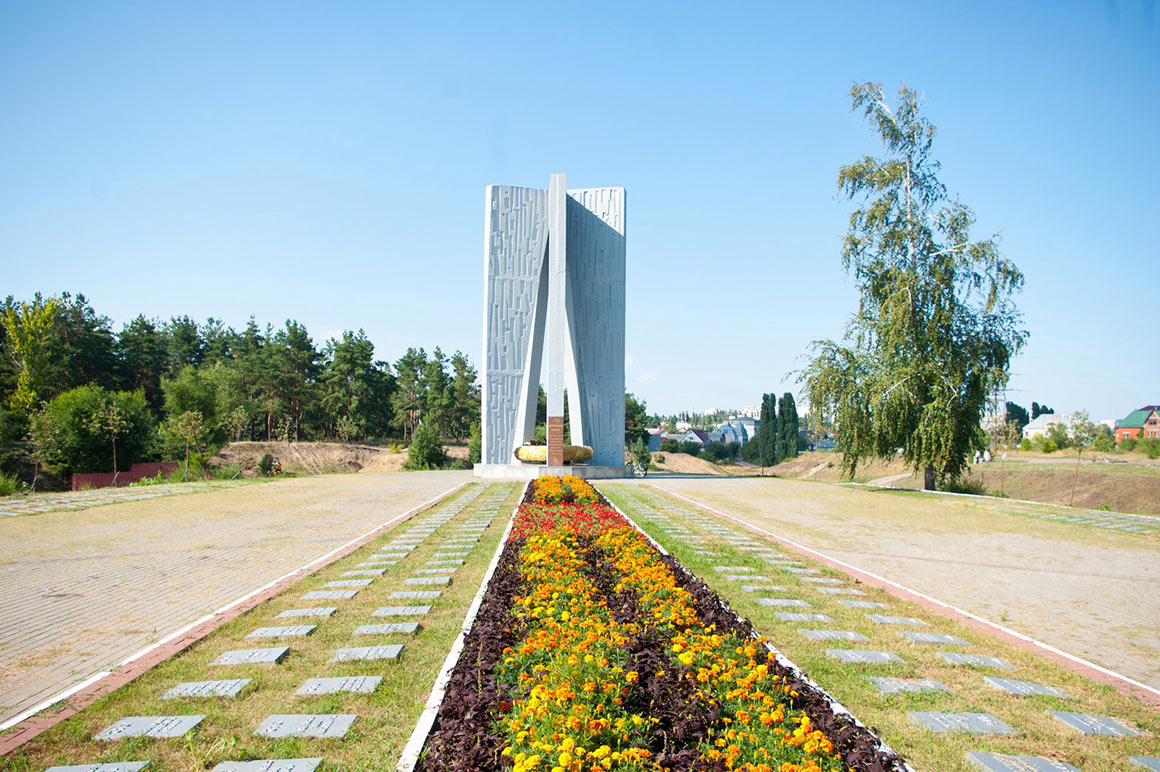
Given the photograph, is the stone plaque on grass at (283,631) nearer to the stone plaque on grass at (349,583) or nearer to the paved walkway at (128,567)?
the paved walkway at (128,567)

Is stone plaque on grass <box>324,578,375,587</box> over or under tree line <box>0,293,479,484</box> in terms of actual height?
under

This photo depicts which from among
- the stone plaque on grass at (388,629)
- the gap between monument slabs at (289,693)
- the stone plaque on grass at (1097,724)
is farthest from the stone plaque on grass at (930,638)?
the stone plaque on grass at (388,629)

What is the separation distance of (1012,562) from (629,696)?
24.1 ft

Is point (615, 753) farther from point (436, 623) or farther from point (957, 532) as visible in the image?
point (957, 532)

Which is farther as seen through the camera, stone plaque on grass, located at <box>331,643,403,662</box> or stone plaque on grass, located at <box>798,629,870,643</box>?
stone plaque on grass, located at <box>798,629,870,643</box>

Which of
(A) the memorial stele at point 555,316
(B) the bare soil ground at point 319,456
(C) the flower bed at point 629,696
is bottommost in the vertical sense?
(B) the bare soil ground at point 319,456

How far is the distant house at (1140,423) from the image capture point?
61950 millimetres

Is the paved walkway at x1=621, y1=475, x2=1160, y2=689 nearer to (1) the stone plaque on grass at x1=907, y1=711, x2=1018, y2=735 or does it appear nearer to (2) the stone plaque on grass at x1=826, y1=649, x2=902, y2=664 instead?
(2) the stone plaque on grass at x1=826, y1=649, x2=902, y2=664

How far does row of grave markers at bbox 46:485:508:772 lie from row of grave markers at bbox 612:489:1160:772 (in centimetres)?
292

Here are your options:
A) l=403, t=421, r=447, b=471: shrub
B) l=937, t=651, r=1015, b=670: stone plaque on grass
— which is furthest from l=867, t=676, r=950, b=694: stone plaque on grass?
l=403, t=421, r=447, b=471: shrub

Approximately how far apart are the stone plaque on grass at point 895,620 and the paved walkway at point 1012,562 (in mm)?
787

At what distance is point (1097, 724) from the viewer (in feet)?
11.9

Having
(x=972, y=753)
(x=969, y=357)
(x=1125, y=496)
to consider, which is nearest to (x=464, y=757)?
(x=972, y=753)

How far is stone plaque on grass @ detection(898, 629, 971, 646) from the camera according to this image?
502cm
